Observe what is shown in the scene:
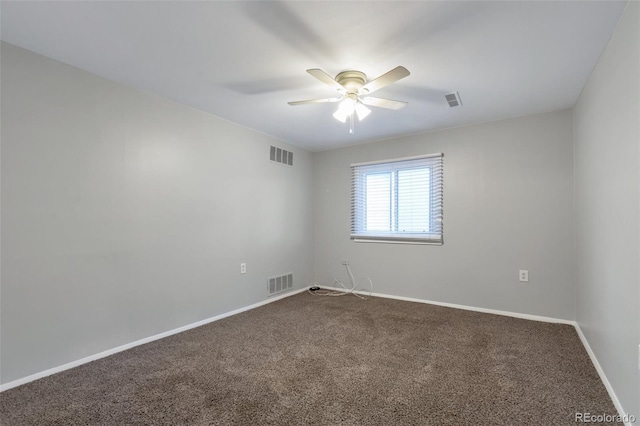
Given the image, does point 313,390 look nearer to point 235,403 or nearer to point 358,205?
point 235,403

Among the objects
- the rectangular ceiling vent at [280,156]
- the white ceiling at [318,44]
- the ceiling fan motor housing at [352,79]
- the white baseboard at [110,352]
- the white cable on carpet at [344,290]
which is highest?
the white ceiling at [318,44]

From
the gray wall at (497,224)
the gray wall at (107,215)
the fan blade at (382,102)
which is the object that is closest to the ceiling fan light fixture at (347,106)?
the fan blade at (382,102)

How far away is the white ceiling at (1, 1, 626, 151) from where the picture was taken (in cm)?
163

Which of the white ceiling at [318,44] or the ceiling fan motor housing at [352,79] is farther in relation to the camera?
the ceiling fan motor housing at [352,79]

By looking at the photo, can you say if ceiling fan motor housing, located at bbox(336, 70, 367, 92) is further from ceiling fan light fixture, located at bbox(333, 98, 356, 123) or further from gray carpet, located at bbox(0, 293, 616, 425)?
gray carpet, located at bbox(0, 293, 616, 425)

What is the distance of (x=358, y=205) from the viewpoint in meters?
4.43

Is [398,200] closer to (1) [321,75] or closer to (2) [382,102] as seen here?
(2) [382,102]

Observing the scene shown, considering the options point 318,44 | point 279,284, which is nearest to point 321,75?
point 318,44

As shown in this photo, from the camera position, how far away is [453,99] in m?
2.78

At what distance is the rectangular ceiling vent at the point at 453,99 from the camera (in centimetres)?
268

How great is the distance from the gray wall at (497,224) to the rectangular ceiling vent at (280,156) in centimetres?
123

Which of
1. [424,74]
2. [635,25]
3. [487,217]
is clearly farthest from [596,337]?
[424,74]

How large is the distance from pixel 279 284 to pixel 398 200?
202cm

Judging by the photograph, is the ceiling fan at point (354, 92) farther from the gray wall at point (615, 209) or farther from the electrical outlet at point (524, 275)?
the electrical outlet at point (524, 275)
